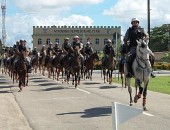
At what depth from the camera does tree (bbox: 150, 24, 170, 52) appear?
12019cm

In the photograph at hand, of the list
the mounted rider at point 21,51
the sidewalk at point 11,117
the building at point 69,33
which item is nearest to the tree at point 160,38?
the building at point 69,33

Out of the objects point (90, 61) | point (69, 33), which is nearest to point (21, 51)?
point (90, 61)

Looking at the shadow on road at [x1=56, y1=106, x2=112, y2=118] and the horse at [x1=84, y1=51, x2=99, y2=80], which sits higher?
the horse at [x1=84, y1=51, x2=99, y2=80]

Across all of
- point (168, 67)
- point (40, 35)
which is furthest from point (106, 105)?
point (40, 35)

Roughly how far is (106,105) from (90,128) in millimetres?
4705

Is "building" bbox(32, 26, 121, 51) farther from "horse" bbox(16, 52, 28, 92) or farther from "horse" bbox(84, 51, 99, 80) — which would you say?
"horse" bbox(16, 52, 28, 92)

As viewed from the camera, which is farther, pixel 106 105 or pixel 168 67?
pixel 168 67

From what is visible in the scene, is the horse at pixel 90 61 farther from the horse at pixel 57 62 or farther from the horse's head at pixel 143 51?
the horse's head at pixel 143 51

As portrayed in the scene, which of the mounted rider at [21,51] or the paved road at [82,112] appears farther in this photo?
the mounted rider at [21,51]

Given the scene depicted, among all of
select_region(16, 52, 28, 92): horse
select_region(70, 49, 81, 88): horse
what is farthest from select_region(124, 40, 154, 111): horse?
select_region(70, 49, 81, 88): horse

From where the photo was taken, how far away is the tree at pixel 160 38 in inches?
4732

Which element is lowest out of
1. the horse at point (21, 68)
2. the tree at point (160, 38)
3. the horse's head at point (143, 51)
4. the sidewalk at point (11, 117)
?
the sidewalk at point (11, 117)

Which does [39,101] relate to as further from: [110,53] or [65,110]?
[110,53]

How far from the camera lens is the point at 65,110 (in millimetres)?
14945
